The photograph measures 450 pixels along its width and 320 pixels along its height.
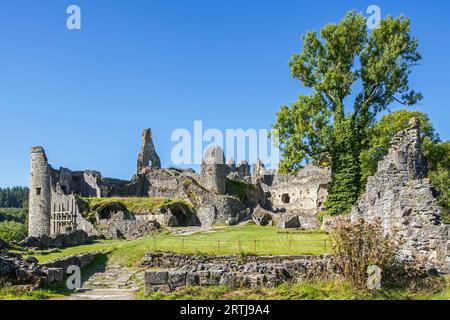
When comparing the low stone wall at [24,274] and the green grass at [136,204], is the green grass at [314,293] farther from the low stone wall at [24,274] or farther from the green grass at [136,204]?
the green grass at [136,204]

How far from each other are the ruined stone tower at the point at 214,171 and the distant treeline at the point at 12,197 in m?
108

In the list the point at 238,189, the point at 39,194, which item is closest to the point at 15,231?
the point at 39,194

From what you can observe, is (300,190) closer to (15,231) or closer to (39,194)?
(39,194)

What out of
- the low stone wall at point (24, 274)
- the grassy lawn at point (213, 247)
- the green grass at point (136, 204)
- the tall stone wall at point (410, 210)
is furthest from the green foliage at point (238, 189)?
the low stone wall at point (24, 274)

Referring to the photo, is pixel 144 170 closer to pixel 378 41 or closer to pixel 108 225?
pixel 108 225

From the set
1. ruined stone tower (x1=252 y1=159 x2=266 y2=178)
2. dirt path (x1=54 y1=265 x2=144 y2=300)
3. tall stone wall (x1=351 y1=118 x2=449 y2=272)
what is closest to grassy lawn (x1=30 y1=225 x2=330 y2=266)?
dirt path (x1=54 y1=265 x2=144 y2=300)

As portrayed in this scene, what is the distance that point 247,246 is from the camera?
77.3 ft

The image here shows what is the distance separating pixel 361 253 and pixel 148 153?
59.2 meters

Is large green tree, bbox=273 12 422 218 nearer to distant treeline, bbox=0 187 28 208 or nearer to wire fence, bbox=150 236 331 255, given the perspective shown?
wire fence, bbox=150 236 331 255

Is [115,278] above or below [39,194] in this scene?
below

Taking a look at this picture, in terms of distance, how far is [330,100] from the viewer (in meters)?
37.4

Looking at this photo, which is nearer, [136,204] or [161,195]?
[136,204]

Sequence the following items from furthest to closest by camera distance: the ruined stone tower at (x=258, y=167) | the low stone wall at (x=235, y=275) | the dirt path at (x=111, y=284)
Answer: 1. the ruined stone tower at (x=258, y=167)
2. the dirt path at (x=111, y=284)
3. the low stone wall at (x=235, y=275)

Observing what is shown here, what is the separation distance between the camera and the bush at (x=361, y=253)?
1233cm
